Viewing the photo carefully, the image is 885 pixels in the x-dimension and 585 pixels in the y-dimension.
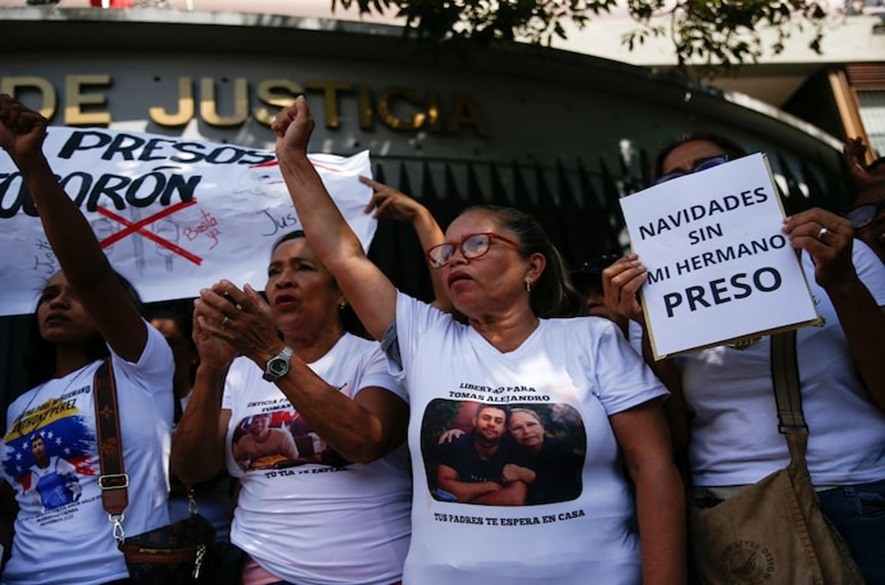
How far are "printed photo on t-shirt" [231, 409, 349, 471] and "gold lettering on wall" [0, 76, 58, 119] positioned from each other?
356 centimetres

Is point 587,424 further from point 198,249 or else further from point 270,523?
point 198,249

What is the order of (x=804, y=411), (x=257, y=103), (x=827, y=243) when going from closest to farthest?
1. (x=827, y=243)
2. (x=804, y=411)
3. (x=257, y=103)

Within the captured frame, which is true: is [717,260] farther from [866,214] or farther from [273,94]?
[273,94]

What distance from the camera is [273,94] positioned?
532cm

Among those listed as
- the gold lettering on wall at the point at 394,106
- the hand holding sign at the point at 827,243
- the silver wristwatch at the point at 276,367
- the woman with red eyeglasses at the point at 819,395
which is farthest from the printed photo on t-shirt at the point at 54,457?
the gold lettering on wall at the point at 394,106

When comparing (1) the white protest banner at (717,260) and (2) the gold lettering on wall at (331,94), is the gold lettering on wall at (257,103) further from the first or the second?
(1) the white protest banner at (717,260)

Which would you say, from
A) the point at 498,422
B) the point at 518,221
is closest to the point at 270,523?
the point at 498,422

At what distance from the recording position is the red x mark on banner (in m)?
3.29

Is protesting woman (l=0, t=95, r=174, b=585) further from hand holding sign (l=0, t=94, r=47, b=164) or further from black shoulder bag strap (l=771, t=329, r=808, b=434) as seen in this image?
black shoulder bag strap (l=771, t=329, r=808, b=434)

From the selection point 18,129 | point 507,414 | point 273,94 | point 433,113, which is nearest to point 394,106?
point 433,113

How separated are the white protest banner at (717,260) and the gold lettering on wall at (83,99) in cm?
404

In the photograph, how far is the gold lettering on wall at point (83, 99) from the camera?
5020 millimetres

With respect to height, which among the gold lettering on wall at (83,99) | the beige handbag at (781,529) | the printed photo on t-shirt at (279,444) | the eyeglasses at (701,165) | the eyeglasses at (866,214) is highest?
the gold lettering on wall at (83,99)

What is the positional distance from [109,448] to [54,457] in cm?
17
